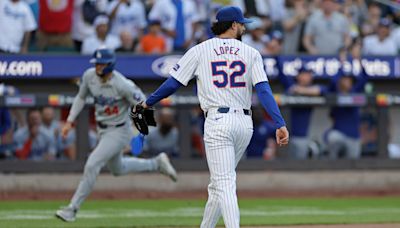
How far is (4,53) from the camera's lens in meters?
14.3

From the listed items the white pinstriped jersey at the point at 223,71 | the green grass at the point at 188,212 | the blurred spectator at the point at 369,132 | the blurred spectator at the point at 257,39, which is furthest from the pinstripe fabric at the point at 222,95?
the blurred spectator at the point at 369,132

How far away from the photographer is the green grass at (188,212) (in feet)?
34.8

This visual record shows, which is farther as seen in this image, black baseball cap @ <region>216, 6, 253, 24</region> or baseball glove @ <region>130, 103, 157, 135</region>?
baseball glove @ <region>130, 103, 157, 135</region>

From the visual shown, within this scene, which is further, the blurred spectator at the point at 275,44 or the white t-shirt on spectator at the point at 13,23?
the blurred spectator at the point at 275,44

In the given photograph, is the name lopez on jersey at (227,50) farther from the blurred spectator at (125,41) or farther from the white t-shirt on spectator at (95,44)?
the blurred spectator at (125,41)

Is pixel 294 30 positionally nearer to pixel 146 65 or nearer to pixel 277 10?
pixel 277 10

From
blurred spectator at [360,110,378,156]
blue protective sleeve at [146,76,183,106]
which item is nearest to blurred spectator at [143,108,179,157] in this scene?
blurred spectator at [360,110,378,156]

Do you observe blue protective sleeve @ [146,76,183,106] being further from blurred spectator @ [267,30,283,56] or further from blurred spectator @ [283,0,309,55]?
blurred spectator @ [283,0,309,55]

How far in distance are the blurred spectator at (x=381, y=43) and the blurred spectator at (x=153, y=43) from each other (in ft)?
11.4

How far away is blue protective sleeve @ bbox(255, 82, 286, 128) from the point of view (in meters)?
7.25

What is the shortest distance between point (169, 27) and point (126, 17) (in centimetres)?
71

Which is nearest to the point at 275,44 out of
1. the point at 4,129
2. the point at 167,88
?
the point at 4,129

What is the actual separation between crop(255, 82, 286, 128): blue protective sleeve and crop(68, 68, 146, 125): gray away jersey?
352cm

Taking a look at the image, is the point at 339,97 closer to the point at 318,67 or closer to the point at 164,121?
the point at 318,67
